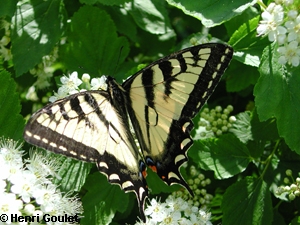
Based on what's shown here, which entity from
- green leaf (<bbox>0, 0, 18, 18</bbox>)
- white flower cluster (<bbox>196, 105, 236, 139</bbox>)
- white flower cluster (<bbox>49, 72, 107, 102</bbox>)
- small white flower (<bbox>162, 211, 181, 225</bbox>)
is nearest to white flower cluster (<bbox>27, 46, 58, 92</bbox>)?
green leaf (<bbox>0, 0, 18, 18</bbox>)

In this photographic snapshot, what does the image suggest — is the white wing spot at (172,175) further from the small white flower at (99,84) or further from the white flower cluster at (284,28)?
the white flower cluster at (284,28)

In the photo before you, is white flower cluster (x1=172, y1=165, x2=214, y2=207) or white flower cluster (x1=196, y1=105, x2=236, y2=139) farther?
white flower cluster (x1=196, y1=105, x2=236, y2=139)

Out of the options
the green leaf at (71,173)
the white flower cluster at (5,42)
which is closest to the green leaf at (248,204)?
the green leaf at (71,173)

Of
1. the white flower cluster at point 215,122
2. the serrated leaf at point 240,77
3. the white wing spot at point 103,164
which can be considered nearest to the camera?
the white wing spot at point 103,164

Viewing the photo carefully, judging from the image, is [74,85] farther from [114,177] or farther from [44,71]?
[44,71]

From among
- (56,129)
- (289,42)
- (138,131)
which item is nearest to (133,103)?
(138,131)

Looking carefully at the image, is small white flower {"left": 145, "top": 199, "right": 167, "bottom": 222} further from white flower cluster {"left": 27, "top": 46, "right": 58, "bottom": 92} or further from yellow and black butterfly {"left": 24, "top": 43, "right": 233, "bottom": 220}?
white flower cluster {"left": 27, "top": 46, "right": 58, "bottom": 92}
